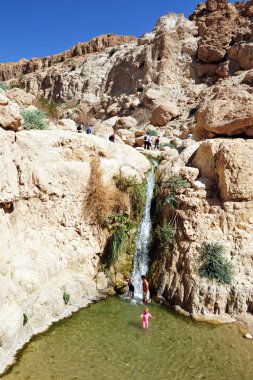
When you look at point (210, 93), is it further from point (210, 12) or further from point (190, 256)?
point (190, 256)

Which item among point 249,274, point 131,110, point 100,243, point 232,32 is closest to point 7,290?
point 100,243

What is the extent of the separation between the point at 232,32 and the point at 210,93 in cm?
916

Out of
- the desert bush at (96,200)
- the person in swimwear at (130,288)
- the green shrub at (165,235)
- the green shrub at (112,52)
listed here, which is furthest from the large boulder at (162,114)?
the person in swimwear at (130,288)

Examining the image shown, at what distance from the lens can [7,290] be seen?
10.2 metres

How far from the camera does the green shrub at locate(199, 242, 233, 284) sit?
1248 cm

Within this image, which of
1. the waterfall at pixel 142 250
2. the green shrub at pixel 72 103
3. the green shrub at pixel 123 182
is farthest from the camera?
the green shrub at pixel 72 103

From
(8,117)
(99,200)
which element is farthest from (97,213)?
(8,117)

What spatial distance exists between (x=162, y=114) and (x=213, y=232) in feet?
80.8

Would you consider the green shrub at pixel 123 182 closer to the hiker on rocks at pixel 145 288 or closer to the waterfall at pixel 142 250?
the waterfall at pixel 142 250

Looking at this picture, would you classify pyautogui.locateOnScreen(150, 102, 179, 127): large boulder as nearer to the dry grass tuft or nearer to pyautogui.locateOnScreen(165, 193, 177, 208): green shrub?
the dry grass tuft

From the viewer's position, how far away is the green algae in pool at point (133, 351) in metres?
8.99

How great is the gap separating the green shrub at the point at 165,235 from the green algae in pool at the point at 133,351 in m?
2.96

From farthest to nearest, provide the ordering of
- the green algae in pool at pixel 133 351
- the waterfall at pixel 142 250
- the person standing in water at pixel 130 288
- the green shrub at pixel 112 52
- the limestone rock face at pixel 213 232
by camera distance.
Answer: the green shrub at pixel 112 52, the waterfall at pixel 142 250, the person standing in water at pixel 130 288, the limestone rock face at pixel 213 232, the green algae in pool at pixel 133 351

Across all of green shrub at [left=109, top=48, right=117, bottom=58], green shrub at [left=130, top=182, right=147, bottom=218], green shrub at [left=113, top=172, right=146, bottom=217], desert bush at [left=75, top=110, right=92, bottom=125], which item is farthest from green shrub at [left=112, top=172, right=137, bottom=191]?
green shrub at [left=109, top=48, right=117, bottom=58]
